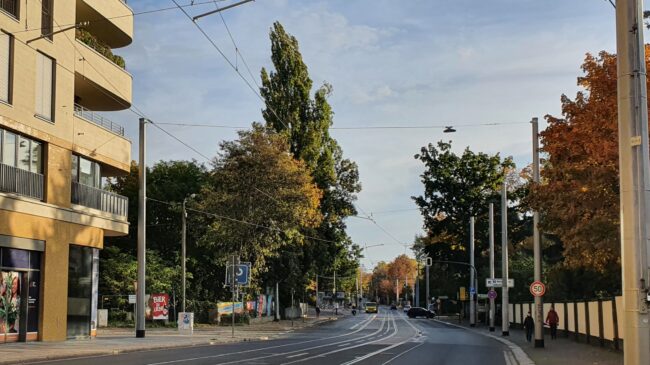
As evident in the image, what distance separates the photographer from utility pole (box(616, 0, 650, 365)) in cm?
1043

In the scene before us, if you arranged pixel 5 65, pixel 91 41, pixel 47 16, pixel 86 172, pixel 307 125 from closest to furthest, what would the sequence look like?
pixel 5 65
pixel 47 16
pixel 86 172
pixel 91 41
pixel 307 125

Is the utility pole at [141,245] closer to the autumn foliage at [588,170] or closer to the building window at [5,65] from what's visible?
the building window at [5,65]

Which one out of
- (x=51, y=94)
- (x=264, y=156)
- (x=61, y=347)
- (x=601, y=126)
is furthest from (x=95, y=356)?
(x=264, y=156)

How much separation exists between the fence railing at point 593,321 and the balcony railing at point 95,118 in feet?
75.4

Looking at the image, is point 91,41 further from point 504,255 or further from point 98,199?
point 504,255

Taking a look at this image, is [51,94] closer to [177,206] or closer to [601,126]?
[601,126]

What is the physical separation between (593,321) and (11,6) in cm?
2629

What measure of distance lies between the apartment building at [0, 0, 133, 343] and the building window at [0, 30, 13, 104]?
0.04 m

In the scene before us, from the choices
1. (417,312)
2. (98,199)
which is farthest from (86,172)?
(417,312)

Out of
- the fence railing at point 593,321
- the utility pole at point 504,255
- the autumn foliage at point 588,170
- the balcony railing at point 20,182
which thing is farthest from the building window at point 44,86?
the utility pole at point 504,255

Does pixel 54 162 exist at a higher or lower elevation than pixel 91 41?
lower

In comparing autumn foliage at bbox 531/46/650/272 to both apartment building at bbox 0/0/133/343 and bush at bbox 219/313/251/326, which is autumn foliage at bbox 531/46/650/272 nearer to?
apartment building at bbox 0/0/133/343

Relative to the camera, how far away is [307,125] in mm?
Result: 58906

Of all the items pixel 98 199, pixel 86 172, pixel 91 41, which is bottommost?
pixel 98 199
